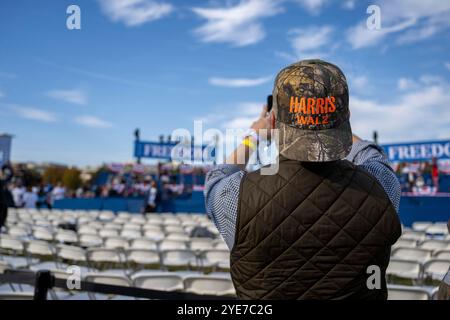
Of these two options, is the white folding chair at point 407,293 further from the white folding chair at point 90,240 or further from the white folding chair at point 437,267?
the white folding chair at point 90,240

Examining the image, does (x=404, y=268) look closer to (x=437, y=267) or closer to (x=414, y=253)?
(x=437, y=267)

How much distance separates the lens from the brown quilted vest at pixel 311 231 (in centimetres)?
120

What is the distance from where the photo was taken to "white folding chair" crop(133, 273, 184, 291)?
14.2ft

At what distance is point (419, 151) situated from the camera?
15750 mm

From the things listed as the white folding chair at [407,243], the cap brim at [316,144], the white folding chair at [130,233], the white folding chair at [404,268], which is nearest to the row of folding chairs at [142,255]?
the white folding chair at [130,233]

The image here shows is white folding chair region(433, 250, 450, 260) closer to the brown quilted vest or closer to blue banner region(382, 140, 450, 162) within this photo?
the brown quilted vest

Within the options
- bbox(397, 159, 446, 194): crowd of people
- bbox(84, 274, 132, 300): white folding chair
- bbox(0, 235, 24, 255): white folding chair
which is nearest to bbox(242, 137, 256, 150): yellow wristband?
bbox(84, 274, 132, 300): white folding chair

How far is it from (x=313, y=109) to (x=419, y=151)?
1647 centimetres

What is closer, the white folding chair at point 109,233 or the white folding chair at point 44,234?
the white folding chair at point 44,234

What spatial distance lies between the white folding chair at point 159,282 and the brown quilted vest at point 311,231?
133 inches

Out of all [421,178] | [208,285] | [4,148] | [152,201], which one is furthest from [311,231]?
[421,178]

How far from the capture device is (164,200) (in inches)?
726
